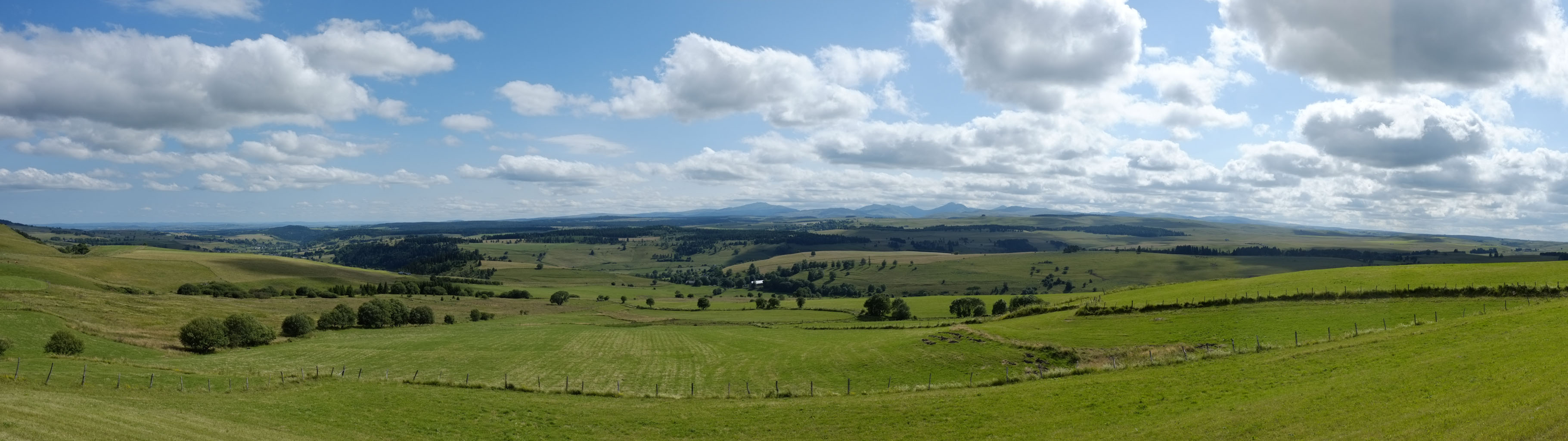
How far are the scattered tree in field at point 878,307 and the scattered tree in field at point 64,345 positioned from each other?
298ft

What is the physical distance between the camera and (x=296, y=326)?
251ft

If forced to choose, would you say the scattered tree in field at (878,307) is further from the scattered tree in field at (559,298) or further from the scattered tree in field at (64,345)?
the scattered tree in field at (64,345)

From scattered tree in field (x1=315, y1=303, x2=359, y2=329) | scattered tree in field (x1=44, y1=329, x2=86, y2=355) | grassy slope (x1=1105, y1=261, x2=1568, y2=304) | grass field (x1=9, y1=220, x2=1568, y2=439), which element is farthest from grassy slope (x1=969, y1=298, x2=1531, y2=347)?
scattered tree in field (x1=315, y1=303, x2=359, y2=329)

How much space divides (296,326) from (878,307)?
257ft

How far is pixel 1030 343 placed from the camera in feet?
161

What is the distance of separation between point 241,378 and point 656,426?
2843cm

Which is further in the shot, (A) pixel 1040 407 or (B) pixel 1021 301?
(B) pixel 1021 301

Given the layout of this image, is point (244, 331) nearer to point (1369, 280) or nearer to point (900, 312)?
point (900, 312)

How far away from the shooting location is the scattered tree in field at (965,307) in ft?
360

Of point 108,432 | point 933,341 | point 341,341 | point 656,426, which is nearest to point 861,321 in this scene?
point 933,341

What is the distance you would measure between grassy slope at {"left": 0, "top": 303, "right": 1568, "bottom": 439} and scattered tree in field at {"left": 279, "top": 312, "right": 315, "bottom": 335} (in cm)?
4467

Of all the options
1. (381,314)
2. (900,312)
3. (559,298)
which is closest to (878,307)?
(900,312)

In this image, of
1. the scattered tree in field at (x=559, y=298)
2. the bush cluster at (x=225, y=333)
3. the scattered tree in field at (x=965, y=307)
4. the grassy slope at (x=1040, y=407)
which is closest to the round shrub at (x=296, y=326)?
the bush cluster at (x=225, y=333)

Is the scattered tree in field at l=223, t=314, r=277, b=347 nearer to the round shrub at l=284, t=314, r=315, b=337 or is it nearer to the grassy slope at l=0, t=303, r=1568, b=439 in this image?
the round shrub at l=284, t=314, r=315, b=337
